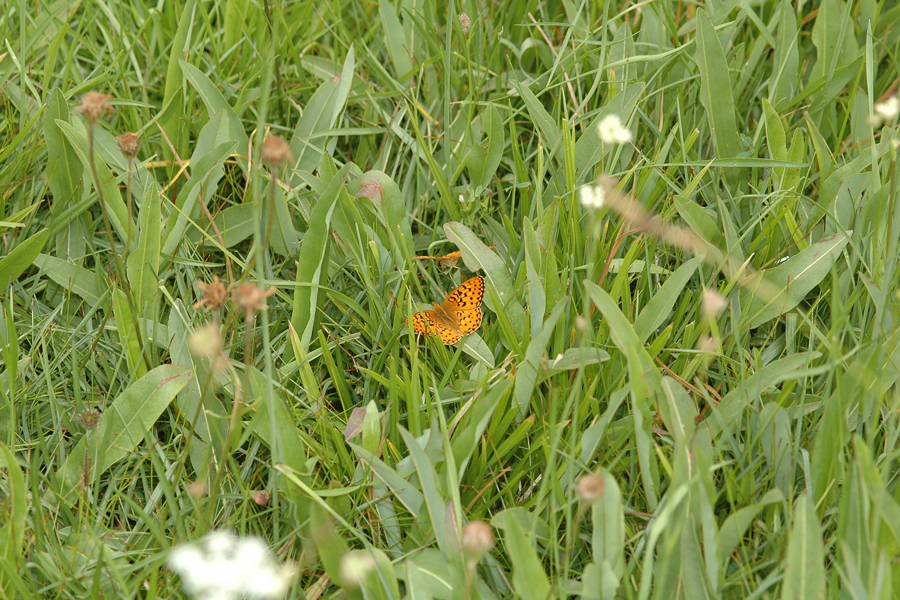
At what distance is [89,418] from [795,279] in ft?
6.41

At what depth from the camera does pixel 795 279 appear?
2.14 meters

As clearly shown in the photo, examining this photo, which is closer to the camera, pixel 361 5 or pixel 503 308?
pixel 503 308

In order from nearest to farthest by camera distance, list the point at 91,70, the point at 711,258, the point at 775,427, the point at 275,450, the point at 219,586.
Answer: the point at 219,586, the point at 275,450, the point at 775,427, the point at 711,258, the point at 91,70

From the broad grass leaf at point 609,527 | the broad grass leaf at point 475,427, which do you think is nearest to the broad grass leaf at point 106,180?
the broad grass leaf at point 475,427

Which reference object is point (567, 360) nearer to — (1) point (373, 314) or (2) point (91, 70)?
(1) point (373, 314)

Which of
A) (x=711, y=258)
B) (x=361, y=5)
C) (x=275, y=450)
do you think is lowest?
(x=275, y=450)

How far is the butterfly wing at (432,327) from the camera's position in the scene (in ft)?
6.82

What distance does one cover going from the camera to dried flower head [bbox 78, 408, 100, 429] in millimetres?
1927

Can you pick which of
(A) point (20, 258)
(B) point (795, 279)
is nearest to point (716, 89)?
(B) point (795, 279)

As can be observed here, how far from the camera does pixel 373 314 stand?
7.27 feet

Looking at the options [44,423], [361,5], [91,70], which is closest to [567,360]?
[44,423]

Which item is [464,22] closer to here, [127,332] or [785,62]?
[785,62]

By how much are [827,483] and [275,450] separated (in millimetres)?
1237

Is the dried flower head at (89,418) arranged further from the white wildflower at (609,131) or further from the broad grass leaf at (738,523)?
the broad grass leaf at (738,523)
